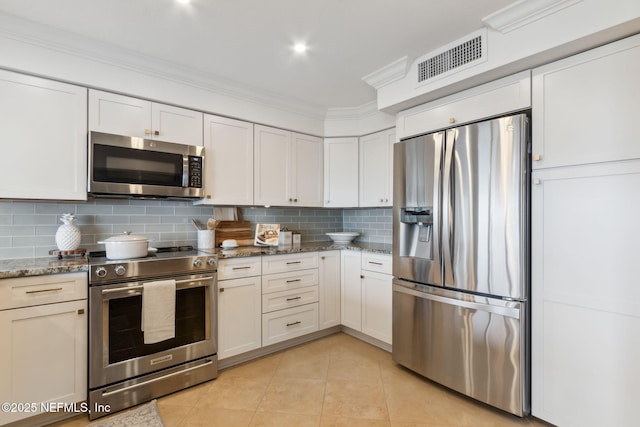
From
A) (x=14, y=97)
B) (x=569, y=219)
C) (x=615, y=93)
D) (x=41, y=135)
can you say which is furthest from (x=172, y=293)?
(x=615, y=93)

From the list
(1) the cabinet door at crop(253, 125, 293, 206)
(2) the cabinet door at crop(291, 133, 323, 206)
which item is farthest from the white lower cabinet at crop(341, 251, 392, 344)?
(1) the cabinet door at crop(253, 125, 293, 206)

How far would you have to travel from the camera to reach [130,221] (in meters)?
2.63

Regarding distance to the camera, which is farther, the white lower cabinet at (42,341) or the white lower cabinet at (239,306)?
the white lower cabinet at (239,306)

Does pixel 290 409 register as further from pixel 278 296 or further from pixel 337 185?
pixel 337 185

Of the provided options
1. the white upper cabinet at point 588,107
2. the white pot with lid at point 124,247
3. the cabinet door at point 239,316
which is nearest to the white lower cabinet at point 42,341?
the white pot with lid at point 124,247

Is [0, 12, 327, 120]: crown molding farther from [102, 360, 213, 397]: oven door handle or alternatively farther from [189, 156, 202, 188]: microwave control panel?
[102, 360, 213, 397]: oven door handle

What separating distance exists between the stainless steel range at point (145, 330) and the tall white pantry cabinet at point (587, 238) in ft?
7.63

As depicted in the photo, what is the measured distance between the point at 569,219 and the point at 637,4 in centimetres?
108

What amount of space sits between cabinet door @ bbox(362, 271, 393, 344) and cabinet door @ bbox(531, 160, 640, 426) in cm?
122

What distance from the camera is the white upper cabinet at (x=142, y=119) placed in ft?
7.39

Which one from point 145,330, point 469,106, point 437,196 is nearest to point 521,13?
point 469,106

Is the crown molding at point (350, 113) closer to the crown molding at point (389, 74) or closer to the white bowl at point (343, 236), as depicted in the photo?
the crown molding at point (389, 74)

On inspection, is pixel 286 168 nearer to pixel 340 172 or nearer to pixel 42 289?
pixel 340 172

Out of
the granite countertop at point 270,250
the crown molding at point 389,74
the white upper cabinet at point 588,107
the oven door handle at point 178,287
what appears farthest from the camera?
the granite countertop at point 270,250
